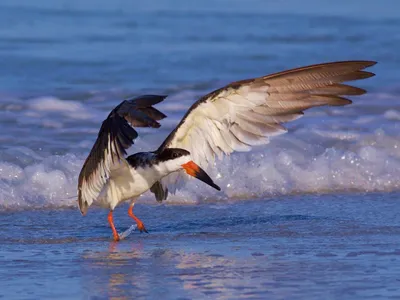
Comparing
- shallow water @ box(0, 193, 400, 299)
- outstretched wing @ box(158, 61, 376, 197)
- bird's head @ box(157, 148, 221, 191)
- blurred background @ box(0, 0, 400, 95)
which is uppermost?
blurred background @ box(0, 0, 400, 95)

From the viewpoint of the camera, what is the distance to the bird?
839 centimetres

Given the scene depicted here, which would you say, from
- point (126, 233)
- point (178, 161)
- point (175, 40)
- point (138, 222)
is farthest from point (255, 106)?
point (175, 40)

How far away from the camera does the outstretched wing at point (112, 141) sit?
786cm

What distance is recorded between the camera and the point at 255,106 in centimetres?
868

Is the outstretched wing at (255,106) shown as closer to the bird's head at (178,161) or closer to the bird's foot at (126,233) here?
the bird's head at (178,161)

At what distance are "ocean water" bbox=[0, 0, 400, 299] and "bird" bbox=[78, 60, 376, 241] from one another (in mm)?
384

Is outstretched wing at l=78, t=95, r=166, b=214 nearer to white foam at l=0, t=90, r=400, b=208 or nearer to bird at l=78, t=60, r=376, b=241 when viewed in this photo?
bird at l=78, t=60, r=376, b=241

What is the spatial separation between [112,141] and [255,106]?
1291mm

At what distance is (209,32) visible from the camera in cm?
2031

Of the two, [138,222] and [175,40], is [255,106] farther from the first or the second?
[175,40]

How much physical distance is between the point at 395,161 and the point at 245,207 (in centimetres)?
196

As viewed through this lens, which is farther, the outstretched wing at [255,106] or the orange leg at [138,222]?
the orange leg at [138,222]

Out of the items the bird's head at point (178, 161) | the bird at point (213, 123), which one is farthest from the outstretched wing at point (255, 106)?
the bird's head at point (178, 161)

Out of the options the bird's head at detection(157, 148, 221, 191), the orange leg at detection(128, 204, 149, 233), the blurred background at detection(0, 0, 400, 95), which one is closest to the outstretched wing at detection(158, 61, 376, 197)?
the bird's head at detection(157, 148, 221, 191)
